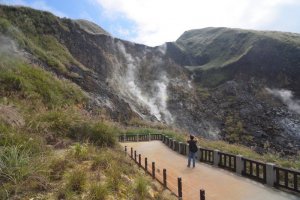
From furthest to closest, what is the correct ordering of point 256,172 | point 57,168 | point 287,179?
point 256,172 < point 287,179 < point 57,168

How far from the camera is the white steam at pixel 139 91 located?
6075 cm

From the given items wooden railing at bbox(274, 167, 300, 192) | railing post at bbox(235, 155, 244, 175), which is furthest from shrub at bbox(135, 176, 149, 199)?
railing post at bbox(235, 155, 244, 175)

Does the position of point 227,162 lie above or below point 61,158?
below

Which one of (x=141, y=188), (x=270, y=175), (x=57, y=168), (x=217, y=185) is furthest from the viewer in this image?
(x=217, y=185)

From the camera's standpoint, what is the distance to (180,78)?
258ft

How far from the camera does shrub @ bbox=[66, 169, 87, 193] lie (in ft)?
25.0

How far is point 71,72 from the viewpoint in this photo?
5038 centimetres

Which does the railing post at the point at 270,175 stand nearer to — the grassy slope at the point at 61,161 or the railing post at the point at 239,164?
the railing post at the point at 239,164

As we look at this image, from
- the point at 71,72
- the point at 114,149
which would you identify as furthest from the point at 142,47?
the point at 114,149

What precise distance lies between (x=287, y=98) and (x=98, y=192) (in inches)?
2540

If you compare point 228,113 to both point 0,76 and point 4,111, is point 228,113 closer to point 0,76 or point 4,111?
point 0,76

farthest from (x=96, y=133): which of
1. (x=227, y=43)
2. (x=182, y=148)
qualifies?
(x=227, y=43)

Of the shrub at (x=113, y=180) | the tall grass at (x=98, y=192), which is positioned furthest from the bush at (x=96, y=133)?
the tall grass at (x=98, y=192)

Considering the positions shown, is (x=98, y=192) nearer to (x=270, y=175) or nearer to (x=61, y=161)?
(x=61, y=161)
